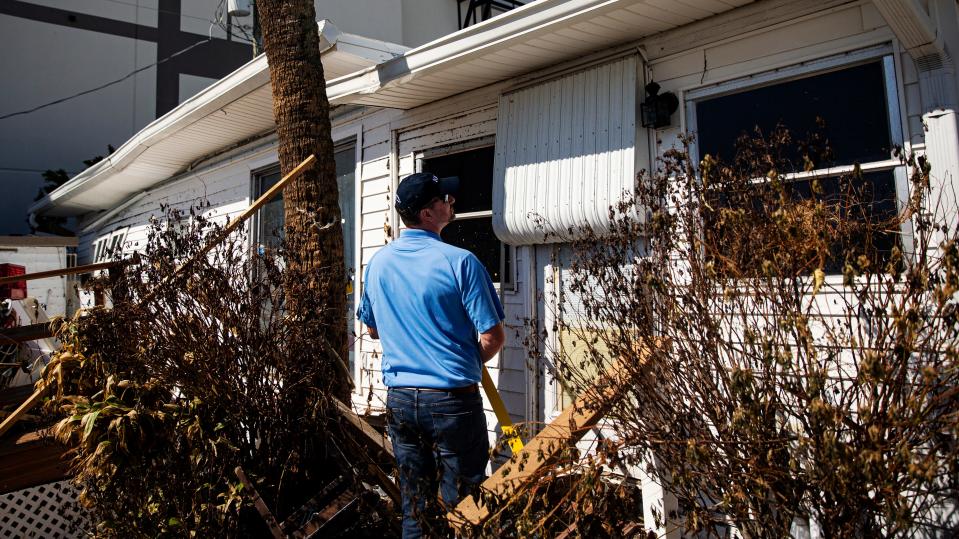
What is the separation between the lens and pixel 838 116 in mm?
3561

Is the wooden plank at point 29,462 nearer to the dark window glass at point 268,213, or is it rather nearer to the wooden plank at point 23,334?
the wooden plank at point 23,334

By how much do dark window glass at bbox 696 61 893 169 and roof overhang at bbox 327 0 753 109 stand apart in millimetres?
581

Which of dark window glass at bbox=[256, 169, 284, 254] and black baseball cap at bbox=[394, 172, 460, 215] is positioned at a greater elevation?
dark window glass at bbox=[256, 169, 284, 254]

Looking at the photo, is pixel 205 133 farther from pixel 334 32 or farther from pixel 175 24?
pixel 175 24

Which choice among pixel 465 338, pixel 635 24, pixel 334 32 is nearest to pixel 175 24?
pixel 334 32

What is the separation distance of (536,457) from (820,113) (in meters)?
2.46

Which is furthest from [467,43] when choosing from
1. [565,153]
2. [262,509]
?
[262,509]

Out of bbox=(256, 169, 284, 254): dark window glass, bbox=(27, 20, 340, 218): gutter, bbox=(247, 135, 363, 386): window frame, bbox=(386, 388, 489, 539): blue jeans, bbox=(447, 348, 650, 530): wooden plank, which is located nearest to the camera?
bbox=(447, 348, 650, 530): wooden plank

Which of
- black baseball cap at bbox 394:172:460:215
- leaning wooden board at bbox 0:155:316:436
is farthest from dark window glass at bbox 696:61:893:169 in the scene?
leaning wooden board at bbox 0:155:316:436

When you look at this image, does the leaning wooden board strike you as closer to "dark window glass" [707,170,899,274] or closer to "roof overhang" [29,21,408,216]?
"roof overhang" [29,21,408,216]

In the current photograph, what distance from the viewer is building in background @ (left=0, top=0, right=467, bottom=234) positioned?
13.9 meters

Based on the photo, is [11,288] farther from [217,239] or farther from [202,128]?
[217,239]

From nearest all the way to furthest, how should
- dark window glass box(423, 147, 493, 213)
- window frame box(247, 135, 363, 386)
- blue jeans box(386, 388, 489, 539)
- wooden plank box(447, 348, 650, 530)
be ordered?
wooden plank box(447, 348, 650, 530) < blue jeans box(386, 388, 489, 539) < dark window glass box(423, 147, 493, 213) < window frame box(247, 135, 363, 386)

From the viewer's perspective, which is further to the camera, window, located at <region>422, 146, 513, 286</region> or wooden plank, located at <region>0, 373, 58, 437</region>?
window, located at <region>422, 146, 513, 286</region>
